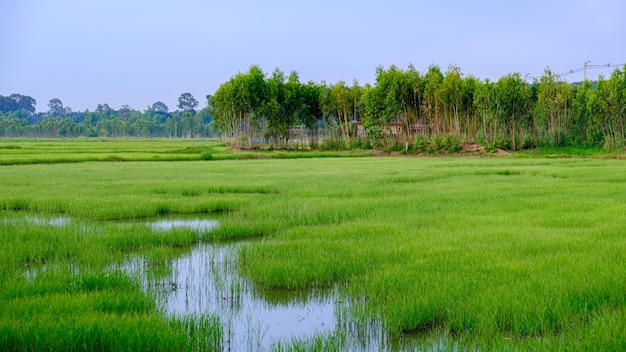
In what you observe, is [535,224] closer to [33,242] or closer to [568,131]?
[33,242]

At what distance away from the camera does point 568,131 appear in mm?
45156

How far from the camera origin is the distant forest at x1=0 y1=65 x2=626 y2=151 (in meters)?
43.5

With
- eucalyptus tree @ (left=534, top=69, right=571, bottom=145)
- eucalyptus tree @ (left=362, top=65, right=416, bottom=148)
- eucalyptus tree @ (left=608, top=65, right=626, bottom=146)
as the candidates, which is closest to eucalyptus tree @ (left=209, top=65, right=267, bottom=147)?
eucalyptus tree @ (left=362, top=65, right=416, bottom=148)

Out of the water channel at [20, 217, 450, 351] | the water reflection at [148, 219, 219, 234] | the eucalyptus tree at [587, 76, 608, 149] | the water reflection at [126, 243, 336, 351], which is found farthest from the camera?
the eucalyptus tree at [587, 76, 608, 149]

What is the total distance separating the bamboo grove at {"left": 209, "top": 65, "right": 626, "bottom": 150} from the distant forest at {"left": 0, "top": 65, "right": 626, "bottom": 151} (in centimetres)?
9

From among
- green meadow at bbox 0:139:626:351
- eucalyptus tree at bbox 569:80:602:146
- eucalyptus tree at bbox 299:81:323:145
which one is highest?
eucalyptus tree at bbox 299:81:323:145

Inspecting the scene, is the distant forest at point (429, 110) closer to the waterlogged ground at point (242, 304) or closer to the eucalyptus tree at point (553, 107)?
the eucalyptus tree at point (553, 107)

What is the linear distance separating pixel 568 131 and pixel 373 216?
38734mm

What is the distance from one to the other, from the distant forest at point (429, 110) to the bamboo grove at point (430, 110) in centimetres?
9

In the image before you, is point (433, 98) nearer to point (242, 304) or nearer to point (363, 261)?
point (363, 261)

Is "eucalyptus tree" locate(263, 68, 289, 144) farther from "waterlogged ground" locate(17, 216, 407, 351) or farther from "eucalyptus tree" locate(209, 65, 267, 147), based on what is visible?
Answer: "waterlogged ground" locate(17, 216, 407, 351)

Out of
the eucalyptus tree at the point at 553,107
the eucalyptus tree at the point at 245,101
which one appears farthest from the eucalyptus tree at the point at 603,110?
the eucalyptus tree at the point at 245,101

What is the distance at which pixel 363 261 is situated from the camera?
24.8ft

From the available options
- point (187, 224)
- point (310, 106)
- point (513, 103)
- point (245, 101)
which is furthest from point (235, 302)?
point (310, 106)
